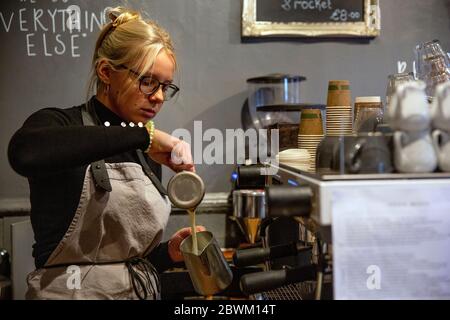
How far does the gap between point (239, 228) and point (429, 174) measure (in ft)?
4.30

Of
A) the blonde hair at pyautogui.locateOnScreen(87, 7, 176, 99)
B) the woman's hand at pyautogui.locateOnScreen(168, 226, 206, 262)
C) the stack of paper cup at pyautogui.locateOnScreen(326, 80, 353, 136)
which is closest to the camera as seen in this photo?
the stack of paper cup at pyautogui.locateOnScreen(326, 80, 353, 136)

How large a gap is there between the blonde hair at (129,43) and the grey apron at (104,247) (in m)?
0.19

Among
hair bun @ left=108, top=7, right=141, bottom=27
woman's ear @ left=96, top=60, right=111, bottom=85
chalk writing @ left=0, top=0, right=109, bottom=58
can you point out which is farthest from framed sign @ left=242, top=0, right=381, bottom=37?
woman's ear @ left=96, top=60, right=111, bottom=85

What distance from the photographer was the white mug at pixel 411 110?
2.46ft

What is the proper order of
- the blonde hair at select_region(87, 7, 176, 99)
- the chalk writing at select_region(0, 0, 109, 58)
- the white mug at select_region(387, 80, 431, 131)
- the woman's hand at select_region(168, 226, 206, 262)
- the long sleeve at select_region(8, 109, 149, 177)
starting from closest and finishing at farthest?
1. the white mug at select_region(387, 80, 431, 131)
2. the long sleeve at select_region(8, 109, 149, 177)
3. the blonde hair at select_region(87, 7, 176, 99)
4. the woman's hand at select_region(168, 226, 206, 262)
5. the chalk writing at select_region(0, 0, 109, 58)

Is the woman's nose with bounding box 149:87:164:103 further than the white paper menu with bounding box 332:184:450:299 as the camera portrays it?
Yes

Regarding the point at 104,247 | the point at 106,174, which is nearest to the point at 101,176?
the point at 106,174

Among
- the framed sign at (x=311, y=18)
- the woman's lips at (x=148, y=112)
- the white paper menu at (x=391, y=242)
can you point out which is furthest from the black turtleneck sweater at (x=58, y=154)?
the framed sign at (x=311, y=18)

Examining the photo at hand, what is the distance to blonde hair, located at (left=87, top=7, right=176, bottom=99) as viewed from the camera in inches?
50.4

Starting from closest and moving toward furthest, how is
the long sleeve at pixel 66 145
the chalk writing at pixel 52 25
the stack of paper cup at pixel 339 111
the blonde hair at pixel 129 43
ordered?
1. the long sleeve at pixel 66 145
2. the stack of paper cup at pixel 339 111
3. the blonde hair at pixel 129 43
4. the chalk writing at pixel 52 25

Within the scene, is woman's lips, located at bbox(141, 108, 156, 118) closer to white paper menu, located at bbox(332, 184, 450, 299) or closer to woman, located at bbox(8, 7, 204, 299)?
woman, located at bbox(8, 7, 204, 299)

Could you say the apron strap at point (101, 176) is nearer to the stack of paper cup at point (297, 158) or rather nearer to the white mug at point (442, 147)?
the stack of paper cup at point (297, 158)

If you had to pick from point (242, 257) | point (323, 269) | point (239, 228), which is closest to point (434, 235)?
point (323, 269)

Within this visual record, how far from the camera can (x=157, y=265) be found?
57.0 inches
